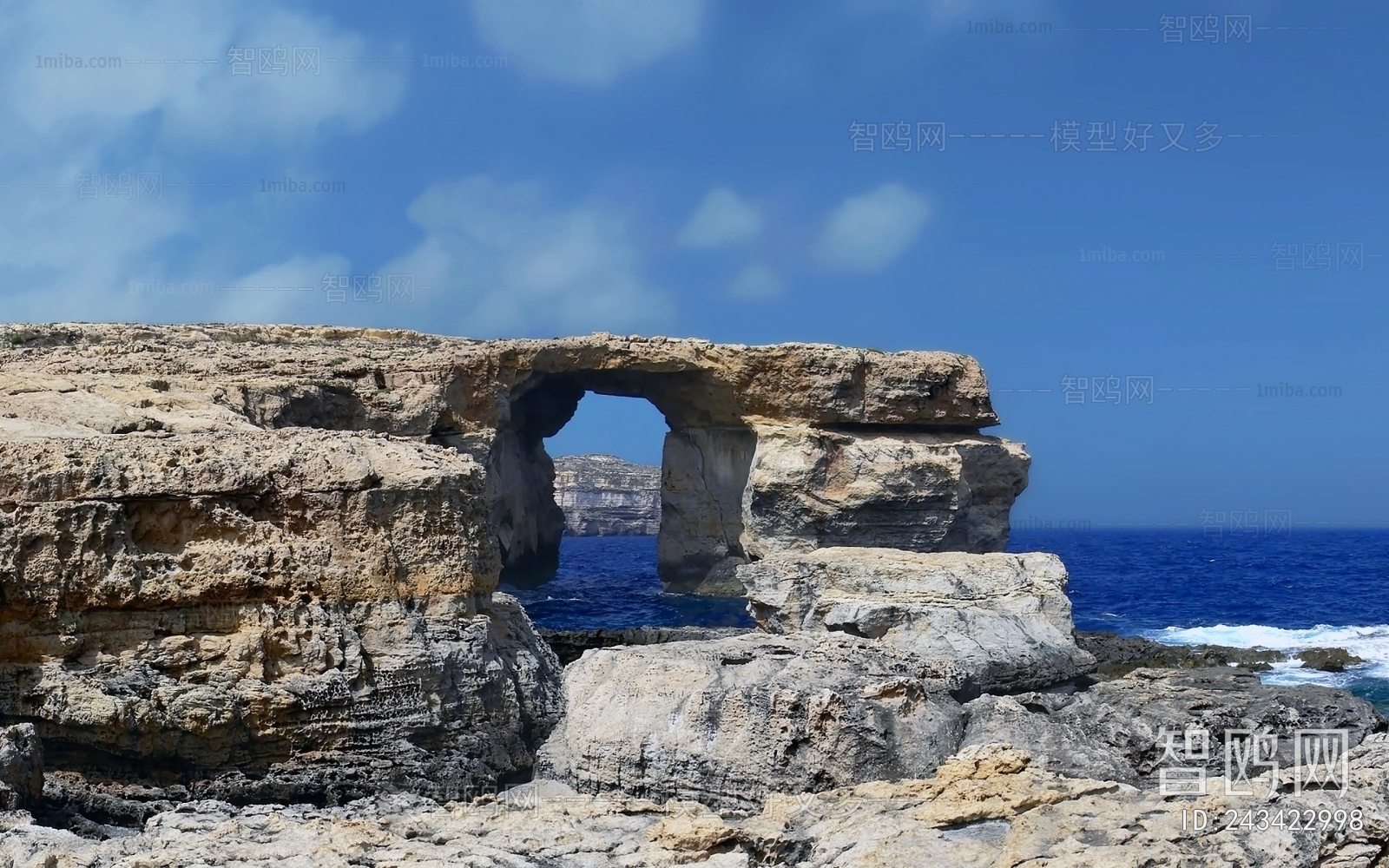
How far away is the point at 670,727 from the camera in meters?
10.3

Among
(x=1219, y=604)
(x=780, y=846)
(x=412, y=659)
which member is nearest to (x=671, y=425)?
(x=1219, y=604)

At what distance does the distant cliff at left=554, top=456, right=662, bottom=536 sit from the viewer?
80062 mm

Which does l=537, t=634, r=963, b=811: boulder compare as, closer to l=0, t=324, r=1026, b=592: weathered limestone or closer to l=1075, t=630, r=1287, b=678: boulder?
l=0, t=324, r=1026, b=592: weathered limestone

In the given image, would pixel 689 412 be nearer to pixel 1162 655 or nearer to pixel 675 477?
pixel 675 477

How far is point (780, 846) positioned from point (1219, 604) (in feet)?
114

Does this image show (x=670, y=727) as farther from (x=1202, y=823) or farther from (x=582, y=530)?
(x=582, y=530)

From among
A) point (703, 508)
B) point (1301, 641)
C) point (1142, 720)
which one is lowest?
point (1301, 641)

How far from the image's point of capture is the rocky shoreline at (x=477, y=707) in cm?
770

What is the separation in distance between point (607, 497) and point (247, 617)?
69.3 m

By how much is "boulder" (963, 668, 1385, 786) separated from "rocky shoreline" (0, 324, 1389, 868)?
4 centimetres

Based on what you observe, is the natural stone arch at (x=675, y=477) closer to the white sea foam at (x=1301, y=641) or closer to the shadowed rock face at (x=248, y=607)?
the white sea foam at (x=1301, y=641)

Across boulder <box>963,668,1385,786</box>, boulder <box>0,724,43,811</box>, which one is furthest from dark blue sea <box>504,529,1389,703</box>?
boulder <box>0,724,43,811</box>

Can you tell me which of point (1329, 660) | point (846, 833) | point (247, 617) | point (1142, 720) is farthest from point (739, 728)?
point (1329, 660)

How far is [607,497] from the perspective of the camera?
8062 cm
